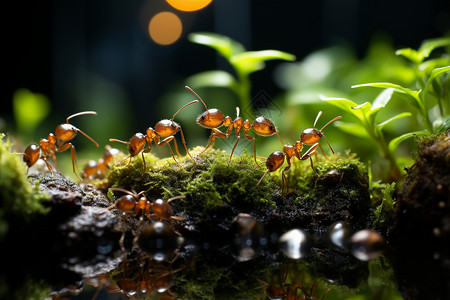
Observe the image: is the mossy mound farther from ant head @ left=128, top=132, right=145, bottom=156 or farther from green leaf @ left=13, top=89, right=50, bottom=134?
green leaf @ left=13, top=89, right=50, bottom=134

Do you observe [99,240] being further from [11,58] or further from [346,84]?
[11,58]

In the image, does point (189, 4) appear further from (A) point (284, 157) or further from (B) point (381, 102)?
(A) point (284, 157)

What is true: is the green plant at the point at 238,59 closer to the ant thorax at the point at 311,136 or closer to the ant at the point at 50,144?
the ant thorax at the point at 311,136

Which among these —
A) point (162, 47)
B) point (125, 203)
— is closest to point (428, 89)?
point (125, 203)

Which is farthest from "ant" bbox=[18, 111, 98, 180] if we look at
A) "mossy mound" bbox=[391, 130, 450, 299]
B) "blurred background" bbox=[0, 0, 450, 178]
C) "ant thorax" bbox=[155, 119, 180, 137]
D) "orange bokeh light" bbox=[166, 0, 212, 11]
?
"orange bokeh light" bbox=[166, 0, 212, 11]

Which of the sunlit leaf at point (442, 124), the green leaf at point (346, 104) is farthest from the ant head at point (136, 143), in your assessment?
the sunlit leaf at point (442, 124)
